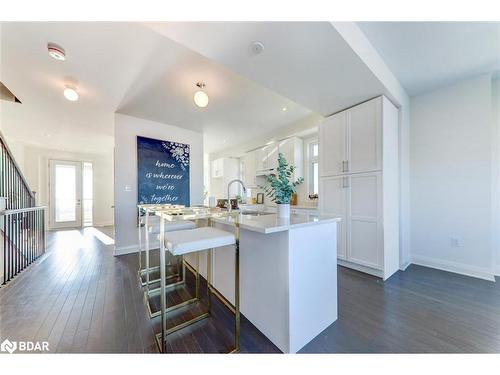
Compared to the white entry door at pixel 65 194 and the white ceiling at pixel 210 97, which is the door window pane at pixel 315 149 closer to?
the white ceiling at pixel 210 97

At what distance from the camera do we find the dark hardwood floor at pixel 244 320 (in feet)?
4.30

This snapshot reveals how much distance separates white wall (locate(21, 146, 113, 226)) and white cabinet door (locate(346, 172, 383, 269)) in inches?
298

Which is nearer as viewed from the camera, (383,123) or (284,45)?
(284,45)

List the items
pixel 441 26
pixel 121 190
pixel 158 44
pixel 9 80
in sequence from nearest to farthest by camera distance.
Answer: pixel 441 26, pixel 158 44, pixel 9 80, pixel 121 190

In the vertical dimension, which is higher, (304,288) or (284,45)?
(284,45)

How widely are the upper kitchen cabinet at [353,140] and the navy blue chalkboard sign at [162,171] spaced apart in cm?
282

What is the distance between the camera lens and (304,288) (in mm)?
1331

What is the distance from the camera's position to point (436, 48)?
6.49 ft

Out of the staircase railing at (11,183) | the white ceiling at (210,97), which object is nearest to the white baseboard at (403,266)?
the white ceiling at (210,97)
